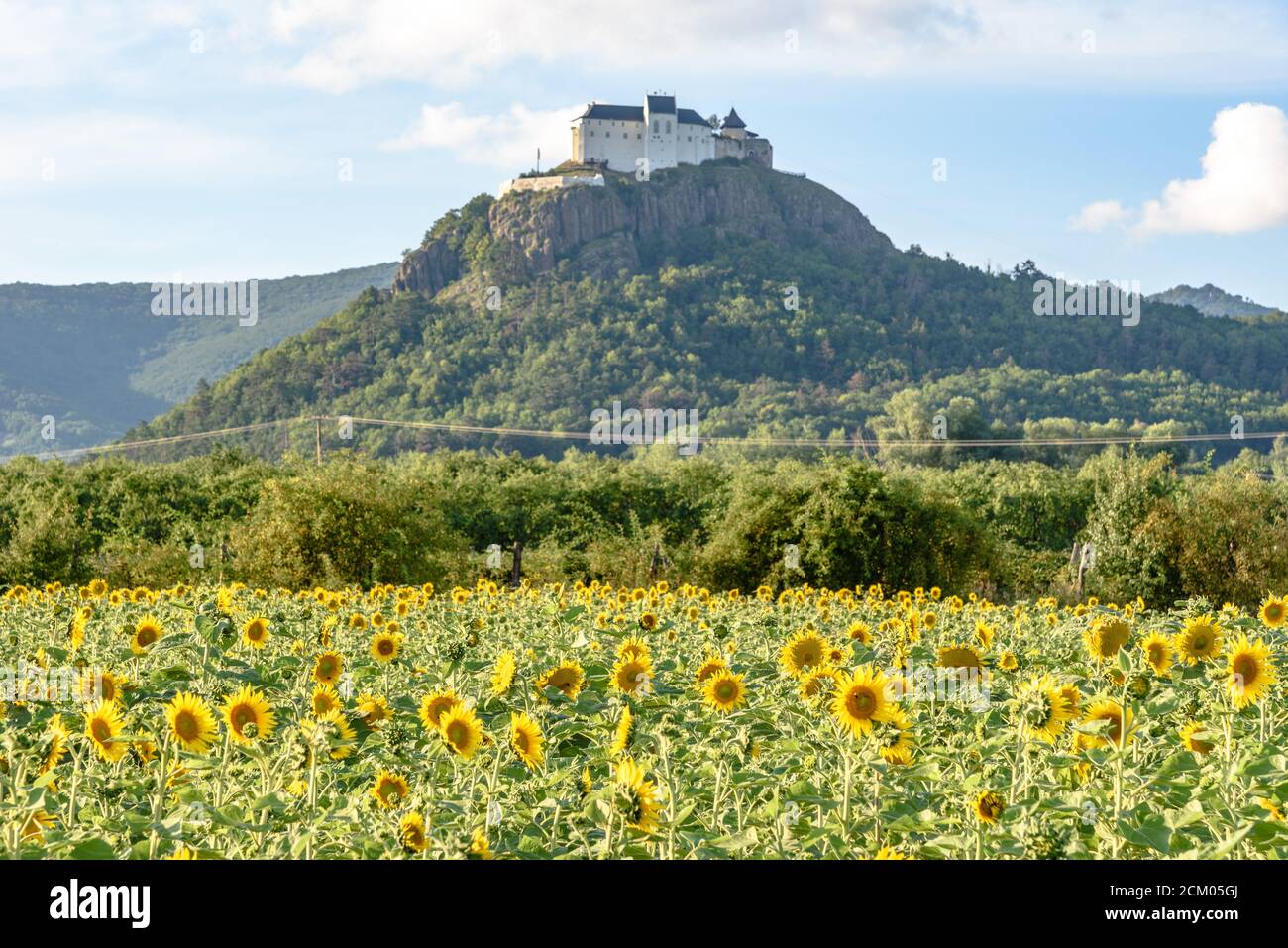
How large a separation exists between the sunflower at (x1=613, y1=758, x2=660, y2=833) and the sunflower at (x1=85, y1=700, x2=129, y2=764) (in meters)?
1.43

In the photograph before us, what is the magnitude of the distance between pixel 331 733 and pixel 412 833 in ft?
2.46

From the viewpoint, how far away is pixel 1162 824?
2828 millimetres

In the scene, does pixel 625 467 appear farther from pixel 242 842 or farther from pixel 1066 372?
pixel 1066 372

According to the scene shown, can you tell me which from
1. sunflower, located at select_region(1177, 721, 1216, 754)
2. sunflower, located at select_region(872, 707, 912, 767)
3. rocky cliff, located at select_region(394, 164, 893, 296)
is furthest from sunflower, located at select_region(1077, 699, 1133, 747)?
rocky cliff, located at select_region(394, 164, 893, 296)

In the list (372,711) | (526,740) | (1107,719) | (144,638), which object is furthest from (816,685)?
(144,638)

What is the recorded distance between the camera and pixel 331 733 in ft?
10.8

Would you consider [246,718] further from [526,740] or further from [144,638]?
[144,638]

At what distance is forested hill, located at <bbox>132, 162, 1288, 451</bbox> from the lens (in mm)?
88188

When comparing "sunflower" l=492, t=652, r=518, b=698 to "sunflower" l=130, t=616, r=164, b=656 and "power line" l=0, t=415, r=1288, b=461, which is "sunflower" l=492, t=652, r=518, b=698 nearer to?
"sunflower" l=130, t=616, r=164, b=656

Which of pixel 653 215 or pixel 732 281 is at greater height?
pixel 653 215

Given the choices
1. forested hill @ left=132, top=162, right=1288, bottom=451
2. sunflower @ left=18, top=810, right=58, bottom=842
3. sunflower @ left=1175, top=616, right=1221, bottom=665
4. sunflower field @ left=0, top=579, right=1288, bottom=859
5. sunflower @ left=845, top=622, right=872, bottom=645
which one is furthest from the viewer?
forested hill @ left=132, top=162, right=1288, bottom=451

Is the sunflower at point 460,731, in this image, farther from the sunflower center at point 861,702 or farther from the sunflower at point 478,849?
the sunflower center at point 861,702
